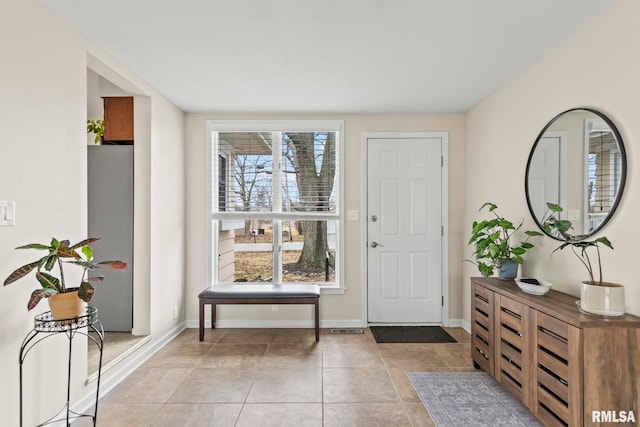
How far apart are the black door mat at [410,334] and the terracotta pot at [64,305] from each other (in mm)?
2621

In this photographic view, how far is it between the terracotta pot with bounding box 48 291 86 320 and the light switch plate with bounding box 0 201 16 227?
419 mm

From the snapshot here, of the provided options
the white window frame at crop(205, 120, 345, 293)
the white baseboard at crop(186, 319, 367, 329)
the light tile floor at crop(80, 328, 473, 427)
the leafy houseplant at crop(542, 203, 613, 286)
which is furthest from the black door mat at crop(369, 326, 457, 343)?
the leafy houseplant at crop(542, 203, 613, 286)

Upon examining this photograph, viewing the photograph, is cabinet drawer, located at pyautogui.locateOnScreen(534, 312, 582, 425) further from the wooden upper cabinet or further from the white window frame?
the wooden upper cabinet

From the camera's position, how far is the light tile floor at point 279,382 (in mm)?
2184

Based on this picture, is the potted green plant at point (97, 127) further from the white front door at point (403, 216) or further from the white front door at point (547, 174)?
the white front door at point (547, 174)

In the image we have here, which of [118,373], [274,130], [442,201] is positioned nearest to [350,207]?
[442,201]

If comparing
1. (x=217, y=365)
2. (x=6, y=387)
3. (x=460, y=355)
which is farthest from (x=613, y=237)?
(x=6, y=387)

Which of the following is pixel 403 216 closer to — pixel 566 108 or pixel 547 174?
pixel 547 174

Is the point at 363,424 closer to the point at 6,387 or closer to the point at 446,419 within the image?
the point at 446,419

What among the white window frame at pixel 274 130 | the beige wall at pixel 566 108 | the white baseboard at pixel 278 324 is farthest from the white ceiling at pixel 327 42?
the white baseboard at pixel 278 324

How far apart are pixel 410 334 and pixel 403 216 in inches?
49.9

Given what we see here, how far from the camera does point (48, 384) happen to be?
1.98 metres

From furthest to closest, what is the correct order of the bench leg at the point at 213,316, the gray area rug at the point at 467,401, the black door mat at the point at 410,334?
the bench leg at the point at 213,316 → the black door mat at the point at 410,334 → the gray area rug at the point at 467,401

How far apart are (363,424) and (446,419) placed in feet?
1.70
